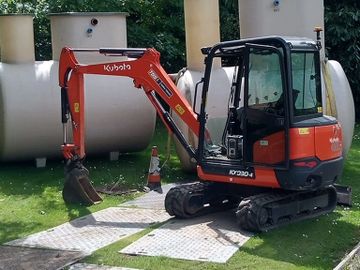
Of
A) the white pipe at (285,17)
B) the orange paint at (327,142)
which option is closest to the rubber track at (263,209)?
the orange paint at (327,142)

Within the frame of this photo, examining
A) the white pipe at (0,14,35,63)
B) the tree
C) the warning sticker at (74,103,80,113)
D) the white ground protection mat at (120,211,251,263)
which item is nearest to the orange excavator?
the white ground protection mat at (120,211,251,263)

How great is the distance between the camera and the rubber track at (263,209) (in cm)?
768

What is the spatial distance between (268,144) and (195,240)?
4.98 feet

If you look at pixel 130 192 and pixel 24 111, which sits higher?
pixel 24 111

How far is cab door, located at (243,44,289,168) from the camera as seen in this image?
309 inches

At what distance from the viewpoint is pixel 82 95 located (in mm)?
9859

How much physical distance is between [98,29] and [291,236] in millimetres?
6673

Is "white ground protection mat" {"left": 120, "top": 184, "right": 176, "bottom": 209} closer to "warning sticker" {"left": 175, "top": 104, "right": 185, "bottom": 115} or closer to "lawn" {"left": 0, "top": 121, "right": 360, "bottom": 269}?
"lawn" {"left": 0, "top": 121, "right": 360, "bottom": 269}

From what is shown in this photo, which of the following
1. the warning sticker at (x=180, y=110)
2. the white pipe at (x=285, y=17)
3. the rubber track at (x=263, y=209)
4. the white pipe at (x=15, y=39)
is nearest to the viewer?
the rubber track at (x=263, y=209)

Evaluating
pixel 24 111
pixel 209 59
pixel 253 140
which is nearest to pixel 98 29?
pixel 24 111

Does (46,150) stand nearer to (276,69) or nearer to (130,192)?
(130,192)

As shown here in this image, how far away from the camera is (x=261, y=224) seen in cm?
771

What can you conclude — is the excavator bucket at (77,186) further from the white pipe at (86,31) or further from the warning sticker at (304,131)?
the warning sticker at (304,131)

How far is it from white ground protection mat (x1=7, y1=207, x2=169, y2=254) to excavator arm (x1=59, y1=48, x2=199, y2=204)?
28.9 inches
